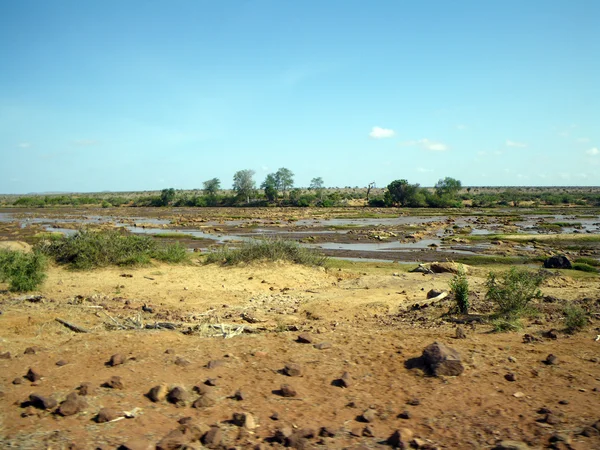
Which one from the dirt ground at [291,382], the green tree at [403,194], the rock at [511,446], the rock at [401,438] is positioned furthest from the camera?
the green tree at [403,194]

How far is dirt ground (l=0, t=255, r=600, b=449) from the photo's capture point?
485 cm

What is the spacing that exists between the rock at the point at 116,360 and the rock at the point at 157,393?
1.10 m

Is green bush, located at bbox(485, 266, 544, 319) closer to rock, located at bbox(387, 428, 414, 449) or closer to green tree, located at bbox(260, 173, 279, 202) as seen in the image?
rock, located at bbox(387, 428, 414, 449)

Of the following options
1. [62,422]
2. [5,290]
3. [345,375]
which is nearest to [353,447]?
[345,375]

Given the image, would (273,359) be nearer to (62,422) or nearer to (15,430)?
(62,422)

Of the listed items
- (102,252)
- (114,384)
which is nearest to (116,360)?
(114,384)

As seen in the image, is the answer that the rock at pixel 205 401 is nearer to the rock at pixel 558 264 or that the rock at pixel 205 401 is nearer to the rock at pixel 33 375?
the rock at pixel 33 375

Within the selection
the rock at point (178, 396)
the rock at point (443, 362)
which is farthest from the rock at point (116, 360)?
the rock at point (443, 362)

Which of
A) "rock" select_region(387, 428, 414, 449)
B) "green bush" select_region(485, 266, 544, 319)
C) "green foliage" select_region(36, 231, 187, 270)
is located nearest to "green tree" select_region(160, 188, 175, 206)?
"green foliage" select_region(36, 231, 187, 270)

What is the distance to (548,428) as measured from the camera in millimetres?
4895

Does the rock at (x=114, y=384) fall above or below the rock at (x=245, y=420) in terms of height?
above

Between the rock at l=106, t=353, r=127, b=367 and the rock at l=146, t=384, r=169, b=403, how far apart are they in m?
1.10

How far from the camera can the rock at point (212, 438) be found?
185 inches

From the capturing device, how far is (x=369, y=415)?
17.1ft
